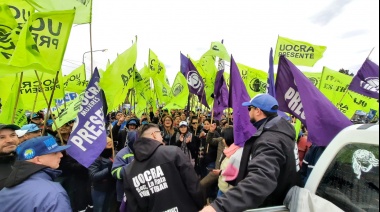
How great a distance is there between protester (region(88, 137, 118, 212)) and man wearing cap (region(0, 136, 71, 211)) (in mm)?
1835

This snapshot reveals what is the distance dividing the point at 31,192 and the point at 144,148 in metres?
1.01

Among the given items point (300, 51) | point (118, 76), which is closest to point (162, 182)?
point (118, 76)

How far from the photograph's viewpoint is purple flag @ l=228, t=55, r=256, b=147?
362 centimetres

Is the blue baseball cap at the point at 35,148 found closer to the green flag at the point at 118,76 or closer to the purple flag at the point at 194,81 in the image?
the green flag at the point at 118,76

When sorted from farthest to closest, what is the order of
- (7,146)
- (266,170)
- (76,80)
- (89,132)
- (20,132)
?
(76,80) < (20,132) < (89,132) < (7,146) < (266,170)

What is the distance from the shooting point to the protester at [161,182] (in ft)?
8.76

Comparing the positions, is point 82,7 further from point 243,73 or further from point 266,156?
point 243,73

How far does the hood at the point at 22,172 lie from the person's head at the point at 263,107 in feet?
5.93

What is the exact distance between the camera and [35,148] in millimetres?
2355

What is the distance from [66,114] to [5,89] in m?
1.64

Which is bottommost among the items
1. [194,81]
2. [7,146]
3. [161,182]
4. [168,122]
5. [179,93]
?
[168,122]

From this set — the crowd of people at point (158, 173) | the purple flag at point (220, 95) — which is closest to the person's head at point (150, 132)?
the crowd of people at point (158, 173)

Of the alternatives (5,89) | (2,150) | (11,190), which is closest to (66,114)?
(2,150)

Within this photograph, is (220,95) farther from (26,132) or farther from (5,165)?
(5,165)
